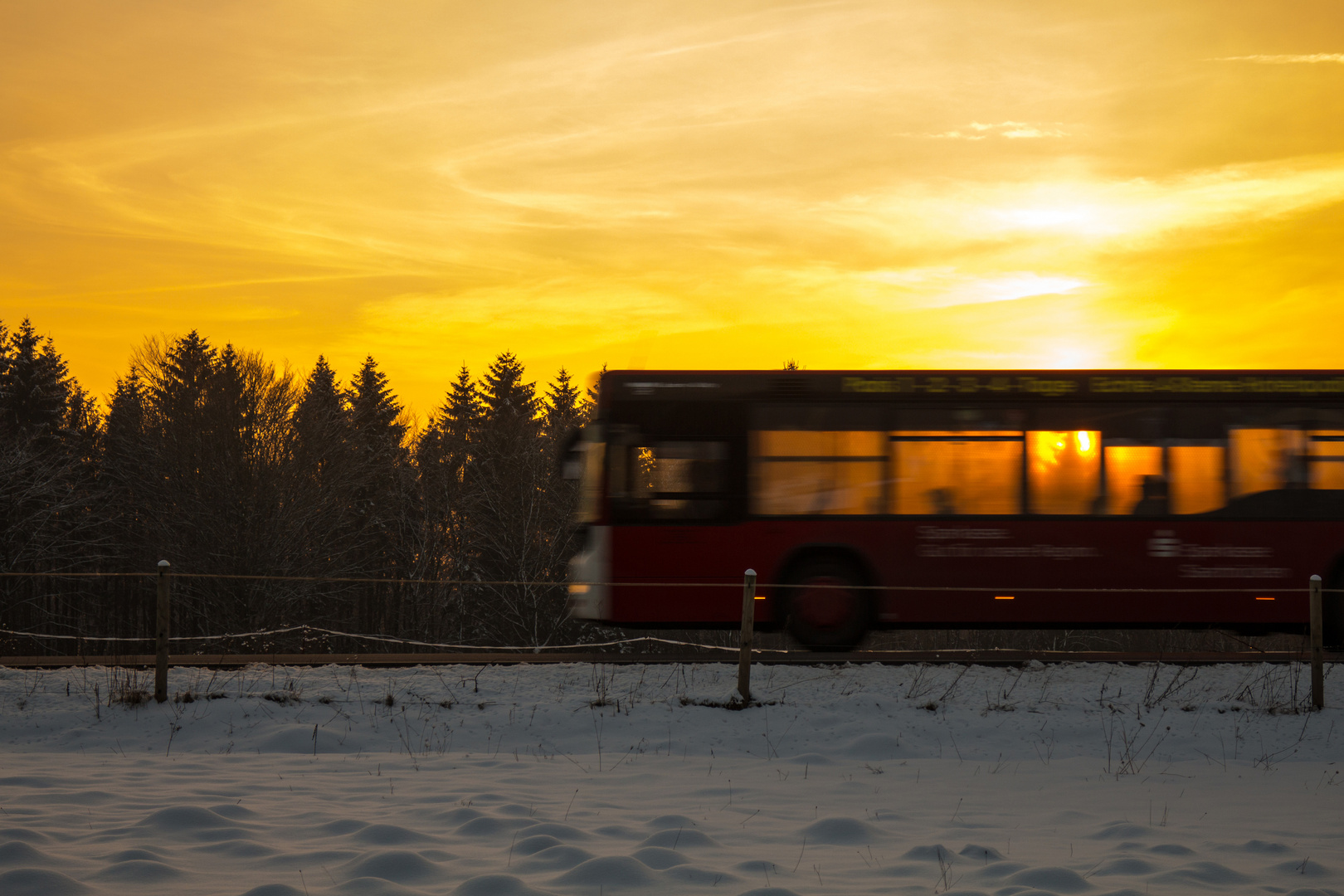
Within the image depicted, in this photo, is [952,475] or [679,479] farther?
[679,479]

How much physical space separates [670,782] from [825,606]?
5795 millimetres

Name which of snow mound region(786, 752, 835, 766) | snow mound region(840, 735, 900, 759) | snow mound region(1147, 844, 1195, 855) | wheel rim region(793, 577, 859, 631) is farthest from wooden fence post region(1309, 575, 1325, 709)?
snow mound region(1147, 844, 1195, 855)

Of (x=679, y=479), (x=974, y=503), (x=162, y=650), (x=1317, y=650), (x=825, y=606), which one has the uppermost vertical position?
(x=679, y=479)

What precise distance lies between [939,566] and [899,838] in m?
7.52

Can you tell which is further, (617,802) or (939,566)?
(939,566)

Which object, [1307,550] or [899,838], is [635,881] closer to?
[899,838]

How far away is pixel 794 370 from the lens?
1418cm

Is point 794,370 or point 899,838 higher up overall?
point 794,370

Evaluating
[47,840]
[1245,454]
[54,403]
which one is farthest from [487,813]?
[54,403]

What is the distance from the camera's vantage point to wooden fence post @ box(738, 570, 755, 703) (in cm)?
1098

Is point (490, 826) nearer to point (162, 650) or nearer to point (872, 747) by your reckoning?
point (872, 747)

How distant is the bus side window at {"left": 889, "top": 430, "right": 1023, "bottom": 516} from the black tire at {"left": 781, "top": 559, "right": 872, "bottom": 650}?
109 cm

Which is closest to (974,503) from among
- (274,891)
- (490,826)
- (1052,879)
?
(1052,879)

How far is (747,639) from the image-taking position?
36.2 ft
